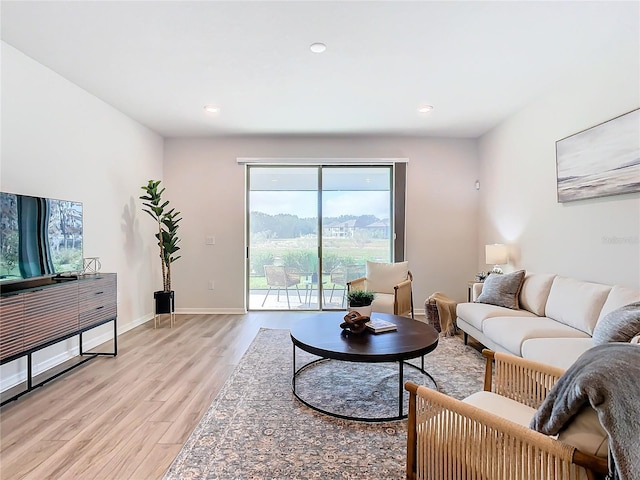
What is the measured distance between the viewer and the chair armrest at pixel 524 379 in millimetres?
1545

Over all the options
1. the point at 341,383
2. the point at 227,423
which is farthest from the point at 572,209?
the point at 227,423

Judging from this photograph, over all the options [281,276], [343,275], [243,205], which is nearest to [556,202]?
[343,275]

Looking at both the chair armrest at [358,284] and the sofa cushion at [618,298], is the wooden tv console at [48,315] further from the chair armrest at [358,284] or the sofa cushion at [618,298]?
the sofa cushion at [618,298]

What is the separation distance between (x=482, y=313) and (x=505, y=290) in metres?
0.45

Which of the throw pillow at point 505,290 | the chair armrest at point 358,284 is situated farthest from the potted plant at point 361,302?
the throw pillow at point 505,290

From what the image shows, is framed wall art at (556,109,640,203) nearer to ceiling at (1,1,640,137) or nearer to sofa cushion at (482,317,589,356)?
ceiling at (1,1,640,137)

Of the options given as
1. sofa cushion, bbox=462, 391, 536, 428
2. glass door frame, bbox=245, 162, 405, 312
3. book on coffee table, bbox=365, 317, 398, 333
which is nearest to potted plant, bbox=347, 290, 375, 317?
book on coffee table, bbox=365, 317, 398, 333

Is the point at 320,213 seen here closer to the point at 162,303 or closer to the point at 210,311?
the point at 210,311

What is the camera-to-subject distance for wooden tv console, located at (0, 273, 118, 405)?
2236mm

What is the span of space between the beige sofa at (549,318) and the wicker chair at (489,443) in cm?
72

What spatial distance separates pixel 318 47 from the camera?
2660 mm

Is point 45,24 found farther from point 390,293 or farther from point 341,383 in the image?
point 390,293

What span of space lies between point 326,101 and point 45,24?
2.41 meters

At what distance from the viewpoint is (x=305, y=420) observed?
2.16 m
